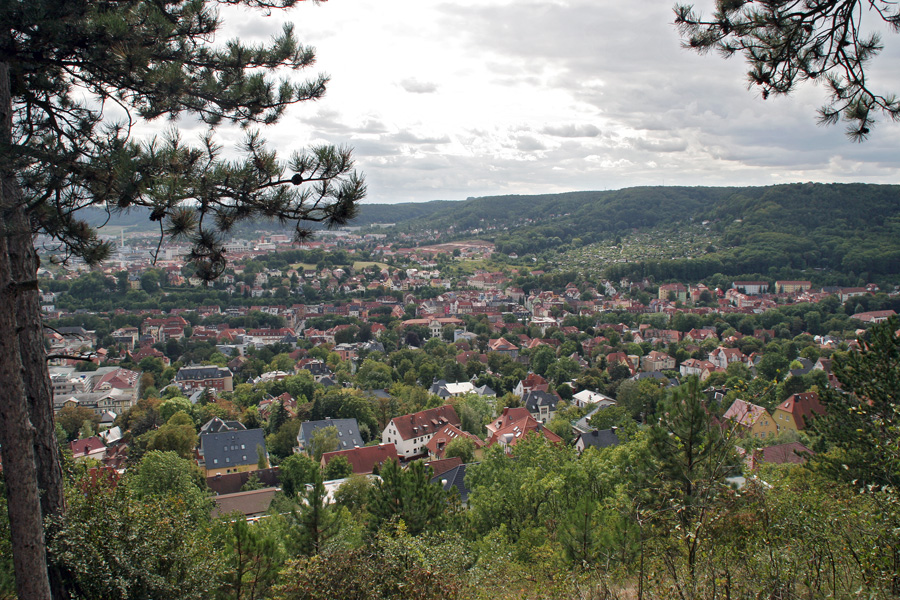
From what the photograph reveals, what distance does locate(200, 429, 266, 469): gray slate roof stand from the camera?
80.7 feet

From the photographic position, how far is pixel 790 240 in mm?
91438

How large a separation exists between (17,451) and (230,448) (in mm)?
22814

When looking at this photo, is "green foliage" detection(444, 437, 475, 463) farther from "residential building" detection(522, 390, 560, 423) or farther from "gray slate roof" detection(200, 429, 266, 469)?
"residential building" detection(522, 390, 560, 423)

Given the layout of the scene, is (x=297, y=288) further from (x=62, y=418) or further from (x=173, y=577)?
(x=173, y=577)

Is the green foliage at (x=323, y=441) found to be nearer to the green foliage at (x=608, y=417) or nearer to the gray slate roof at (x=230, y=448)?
the gray slate roof at (x=230, y=448)

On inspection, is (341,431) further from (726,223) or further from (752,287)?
(726,223)

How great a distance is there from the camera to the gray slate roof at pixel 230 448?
2459cm

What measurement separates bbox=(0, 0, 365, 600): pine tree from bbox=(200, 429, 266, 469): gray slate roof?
70.9 ft

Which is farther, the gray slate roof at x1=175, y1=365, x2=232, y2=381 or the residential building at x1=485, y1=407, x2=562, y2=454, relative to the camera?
the gray slate roof at x1=175, y1=365, x2=232, y2=381

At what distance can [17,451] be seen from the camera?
4023mm

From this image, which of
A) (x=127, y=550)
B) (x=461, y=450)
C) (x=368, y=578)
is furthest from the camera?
(x=461, y=450)

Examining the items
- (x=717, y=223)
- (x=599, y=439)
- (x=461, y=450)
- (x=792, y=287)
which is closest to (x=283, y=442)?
(x=461, y=450)

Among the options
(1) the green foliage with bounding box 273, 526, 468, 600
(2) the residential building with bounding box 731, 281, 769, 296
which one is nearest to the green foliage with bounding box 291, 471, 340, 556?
(1) the green foliage with bounding box 273, 526, 468, 600

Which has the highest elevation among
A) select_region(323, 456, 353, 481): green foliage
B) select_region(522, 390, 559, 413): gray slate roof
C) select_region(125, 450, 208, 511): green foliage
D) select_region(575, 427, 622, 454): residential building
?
select_region(125, 450, 208, 511): green foliage
